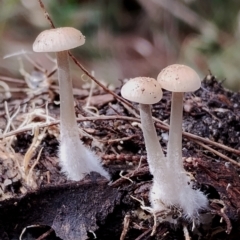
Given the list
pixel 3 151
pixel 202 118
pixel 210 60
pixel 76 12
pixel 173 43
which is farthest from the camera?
pixel 173 43

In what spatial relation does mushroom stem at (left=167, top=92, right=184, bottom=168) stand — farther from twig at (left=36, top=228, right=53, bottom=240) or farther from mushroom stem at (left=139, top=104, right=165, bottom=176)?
twig at (left=36, top=228, right=53, bottom=240)

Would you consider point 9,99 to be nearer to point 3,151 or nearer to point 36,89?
point 36,89

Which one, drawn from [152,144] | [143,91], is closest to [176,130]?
[152,144]

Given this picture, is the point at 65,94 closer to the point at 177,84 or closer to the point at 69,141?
the point at 69,141

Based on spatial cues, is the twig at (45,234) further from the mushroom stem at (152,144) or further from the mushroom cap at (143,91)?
the mushroom cap at (143,91)

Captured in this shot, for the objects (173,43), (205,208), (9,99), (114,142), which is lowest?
(205,208)

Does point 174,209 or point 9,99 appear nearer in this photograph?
point 174,209

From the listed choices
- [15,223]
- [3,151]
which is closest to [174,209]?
[15,223]
